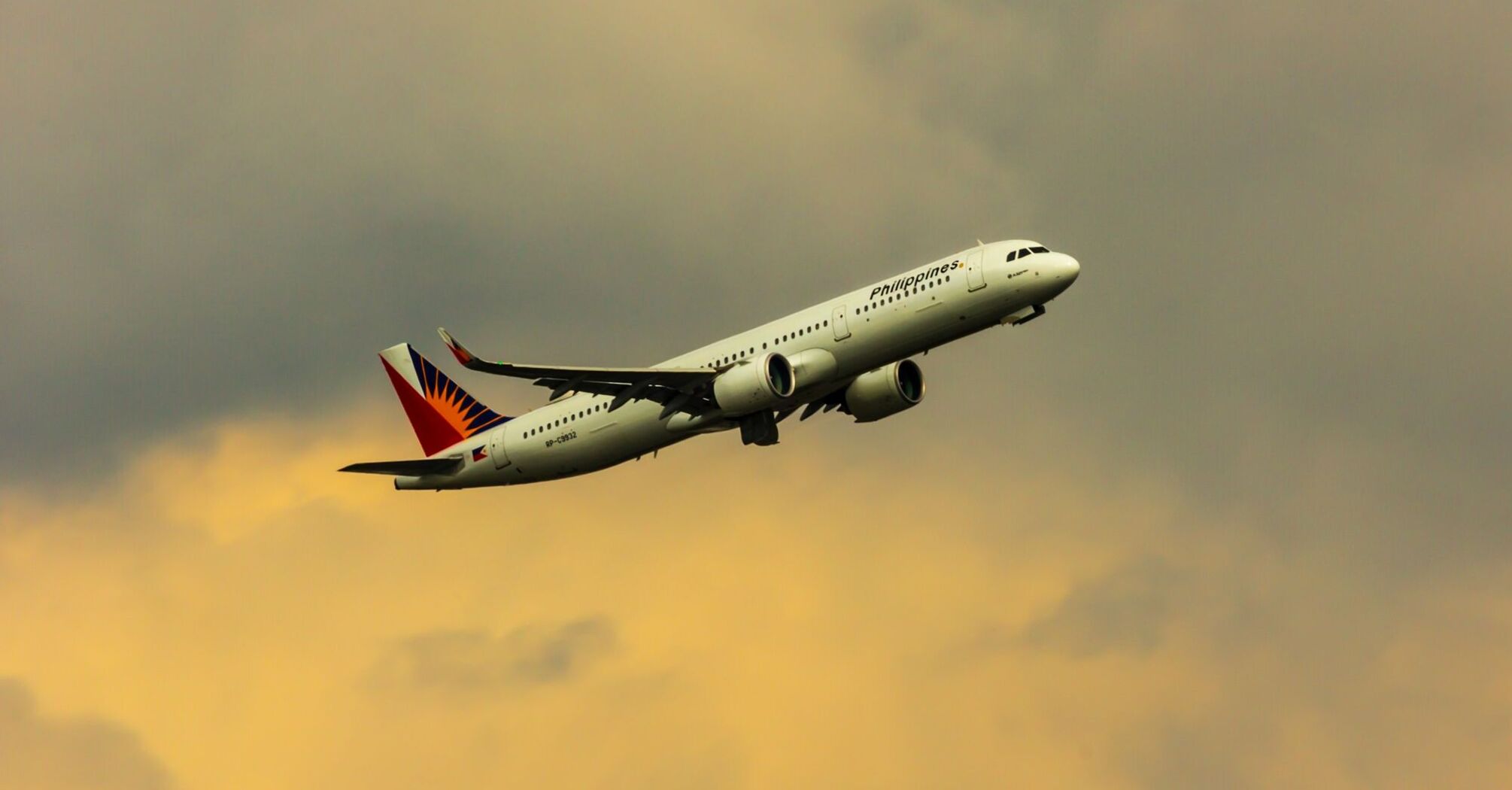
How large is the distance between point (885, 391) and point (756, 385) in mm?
9392

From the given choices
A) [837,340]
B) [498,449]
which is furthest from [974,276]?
[498,449]

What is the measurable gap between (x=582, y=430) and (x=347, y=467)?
1057cm

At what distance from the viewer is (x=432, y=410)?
317 ft

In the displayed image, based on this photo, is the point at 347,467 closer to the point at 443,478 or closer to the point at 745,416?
the point at 443,478

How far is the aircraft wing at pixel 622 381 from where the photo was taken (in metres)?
77.3

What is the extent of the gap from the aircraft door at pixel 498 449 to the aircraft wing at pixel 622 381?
8203 mm

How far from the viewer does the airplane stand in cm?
7588

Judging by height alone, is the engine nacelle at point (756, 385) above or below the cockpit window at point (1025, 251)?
below

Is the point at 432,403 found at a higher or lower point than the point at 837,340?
higher

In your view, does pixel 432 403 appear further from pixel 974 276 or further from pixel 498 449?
pixel 974 276

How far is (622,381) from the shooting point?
81312mm

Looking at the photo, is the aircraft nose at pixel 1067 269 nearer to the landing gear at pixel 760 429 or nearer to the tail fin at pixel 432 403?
the landing gear at pixel 760 429

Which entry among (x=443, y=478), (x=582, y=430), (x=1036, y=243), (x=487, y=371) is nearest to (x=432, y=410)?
(x=443, y=478)

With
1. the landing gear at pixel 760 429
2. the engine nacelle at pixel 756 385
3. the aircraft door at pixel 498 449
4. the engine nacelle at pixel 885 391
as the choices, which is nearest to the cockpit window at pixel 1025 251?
the engine nacelle at pixel 756 385
